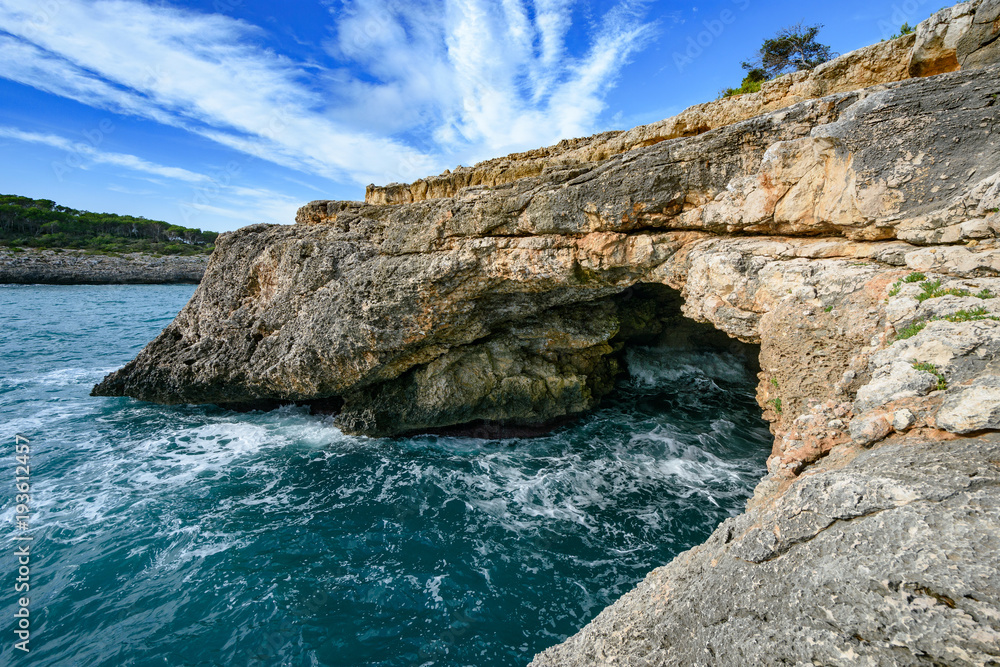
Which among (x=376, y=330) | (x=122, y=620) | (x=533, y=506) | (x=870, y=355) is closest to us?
(x=870, y=355)

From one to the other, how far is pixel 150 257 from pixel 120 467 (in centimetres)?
7808

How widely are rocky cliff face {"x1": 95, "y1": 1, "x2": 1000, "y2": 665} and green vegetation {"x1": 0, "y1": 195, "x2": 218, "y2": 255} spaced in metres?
83.9

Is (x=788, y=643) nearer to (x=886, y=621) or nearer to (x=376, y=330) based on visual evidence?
(x=886, y=621)

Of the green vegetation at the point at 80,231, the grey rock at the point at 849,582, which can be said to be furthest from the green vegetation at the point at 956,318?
the green vegetation at the point at 80,231

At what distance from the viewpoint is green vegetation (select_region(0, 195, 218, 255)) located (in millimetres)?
69250

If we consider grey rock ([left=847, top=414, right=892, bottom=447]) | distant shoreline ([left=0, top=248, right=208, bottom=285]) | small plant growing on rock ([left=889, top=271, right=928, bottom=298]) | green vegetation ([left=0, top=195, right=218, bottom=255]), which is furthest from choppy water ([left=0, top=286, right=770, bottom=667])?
green vegetation ([left=0, top=195, right=218, bottom=255])

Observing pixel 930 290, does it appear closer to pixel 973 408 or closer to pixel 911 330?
pixel 911 330

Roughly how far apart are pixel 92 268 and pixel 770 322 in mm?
87680

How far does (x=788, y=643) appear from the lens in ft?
10.8

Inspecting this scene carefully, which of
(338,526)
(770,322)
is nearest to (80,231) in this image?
(338,526)

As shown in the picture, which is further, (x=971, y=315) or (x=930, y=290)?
(x=930, y=290)

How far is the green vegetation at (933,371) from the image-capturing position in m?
4.23

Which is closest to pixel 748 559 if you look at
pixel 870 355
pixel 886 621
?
pixel 886 621

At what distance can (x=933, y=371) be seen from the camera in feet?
14.4
